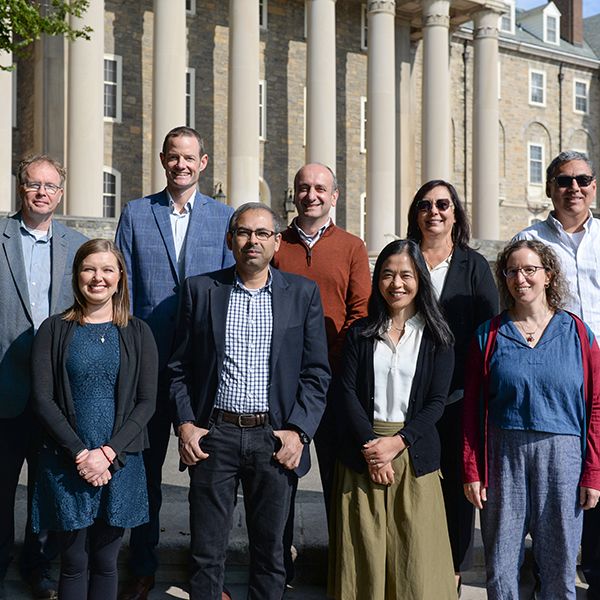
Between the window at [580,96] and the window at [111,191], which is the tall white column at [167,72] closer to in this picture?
the window at [111,191]

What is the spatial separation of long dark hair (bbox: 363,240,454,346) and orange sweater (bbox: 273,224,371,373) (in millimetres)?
Result: 390

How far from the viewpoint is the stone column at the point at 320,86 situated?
80.8ft

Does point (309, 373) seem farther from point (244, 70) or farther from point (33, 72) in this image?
point (33, 72)

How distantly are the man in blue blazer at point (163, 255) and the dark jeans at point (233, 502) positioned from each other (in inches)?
28.7

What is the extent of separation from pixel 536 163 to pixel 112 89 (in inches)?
909

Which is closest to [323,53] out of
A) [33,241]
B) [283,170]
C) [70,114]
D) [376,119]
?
[376,119]

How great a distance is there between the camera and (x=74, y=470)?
401 centimetres

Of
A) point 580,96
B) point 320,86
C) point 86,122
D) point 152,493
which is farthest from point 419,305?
point 580,96

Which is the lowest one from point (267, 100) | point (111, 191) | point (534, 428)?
point (534, 428)

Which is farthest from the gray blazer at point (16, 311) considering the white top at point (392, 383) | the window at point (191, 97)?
the window at point (191, 97)

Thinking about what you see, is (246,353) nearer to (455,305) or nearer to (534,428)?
(455,305)

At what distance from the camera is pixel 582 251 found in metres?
4.82

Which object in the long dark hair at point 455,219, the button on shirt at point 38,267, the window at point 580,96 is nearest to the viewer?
the button on shirt at point 38,267

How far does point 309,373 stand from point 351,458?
522 millimetres
